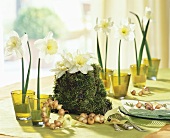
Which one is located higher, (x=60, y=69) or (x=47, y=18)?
(x=47, y=18)

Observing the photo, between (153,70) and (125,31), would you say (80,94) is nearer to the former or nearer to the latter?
(125,31)

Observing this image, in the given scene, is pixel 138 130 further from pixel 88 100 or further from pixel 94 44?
pixel 94 44

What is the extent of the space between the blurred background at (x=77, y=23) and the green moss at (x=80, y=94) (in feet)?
6.81

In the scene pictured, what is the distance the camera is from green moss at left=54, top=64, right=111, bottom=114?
2057 mm

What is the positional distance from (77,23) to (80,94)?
132 inches

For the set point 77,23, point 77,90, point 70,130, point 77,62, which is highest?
point 77,23

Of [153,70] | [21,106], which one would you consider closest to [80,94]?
[21,106]

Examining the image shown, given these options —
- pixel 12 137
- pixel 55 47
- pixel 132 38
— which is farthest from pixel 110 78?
pixel 12 137

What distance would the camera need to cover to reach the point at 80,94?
6.76ft

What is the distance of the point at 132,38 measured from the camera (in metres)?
2.44

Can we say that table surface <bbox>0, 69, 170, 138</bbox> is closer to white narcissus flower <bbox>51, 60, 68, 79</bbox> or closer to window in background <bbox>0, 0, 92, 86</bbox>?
white narcissus flower <bbox>51, 60, 68, 79</bbox>

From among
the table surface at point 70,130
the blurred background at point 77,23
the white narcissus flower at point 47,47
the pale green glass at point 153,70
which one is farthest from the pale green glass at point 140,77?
the blurred background at point 77,23

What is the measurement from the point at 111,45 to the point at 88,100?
7.46 feet

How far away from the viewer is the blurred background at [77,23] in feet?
14.1
